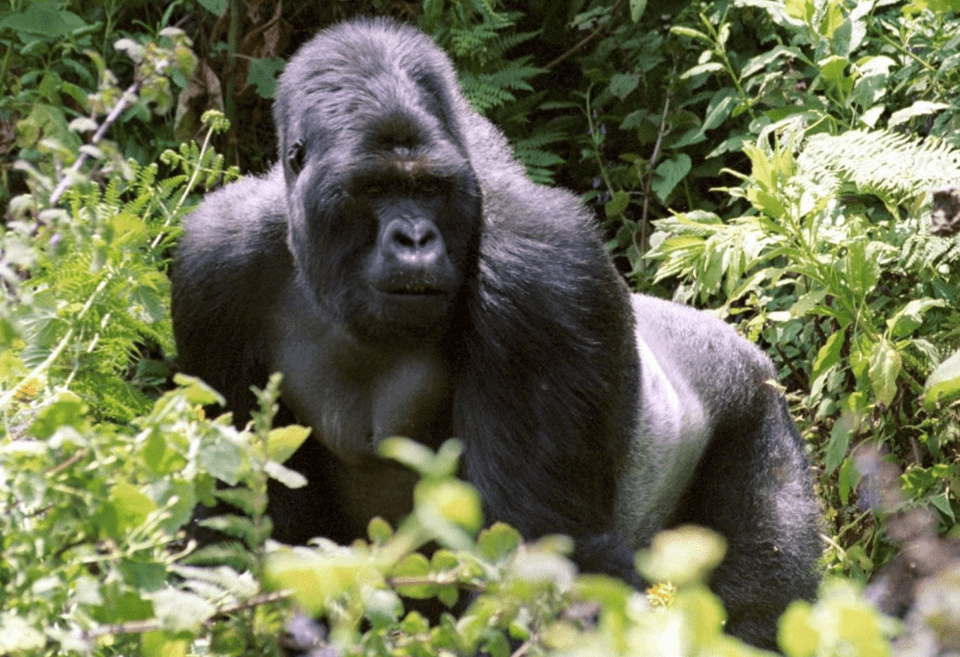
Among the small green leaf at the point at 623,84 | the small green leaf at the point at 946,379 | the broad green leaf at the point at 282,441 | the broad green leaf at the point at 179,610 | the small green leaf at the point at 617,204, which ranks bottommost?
the small green leaf at the point at 617,204

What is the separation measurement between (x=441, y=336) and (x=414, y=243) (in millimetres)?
288

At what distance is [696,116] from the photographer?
14.9 feet

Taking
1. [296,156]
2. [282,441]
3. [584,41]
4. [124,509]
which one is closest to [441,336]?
[296,156]

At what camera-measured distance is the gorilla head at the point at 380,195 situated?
2412 millimetres

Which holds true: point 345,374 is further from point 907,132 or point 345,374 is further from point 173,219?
point 907,132

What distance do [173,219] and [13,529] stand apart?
6.29 ft

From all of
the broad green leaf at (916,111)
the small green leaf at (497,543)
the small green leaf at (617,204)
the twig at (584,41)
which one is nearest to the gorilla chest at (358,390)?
the broad green leaf at (916,111)

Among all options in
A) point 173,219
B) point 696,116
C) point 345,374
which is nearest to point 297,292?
point 345,374

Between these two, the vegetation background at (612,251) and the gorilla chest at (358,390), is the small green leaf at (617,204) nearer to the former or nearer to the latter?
the vegetation background at (612,251)

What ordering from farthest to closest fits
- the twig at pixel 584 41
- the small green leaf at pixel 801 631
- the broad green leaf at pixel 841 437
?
the twig at pixel 584 41 < the broad green leaf at pixel 841 437 < the small green leaf at pixel 801 631

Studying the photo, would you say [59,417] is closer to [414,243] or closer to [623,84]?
[414,243]

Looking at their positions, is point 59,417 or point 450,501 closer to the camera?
point 450,501

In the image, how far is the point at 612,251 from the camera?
4758 mm

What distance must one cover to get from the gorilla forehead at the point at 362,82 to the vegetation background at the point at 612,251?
222 millimetres
